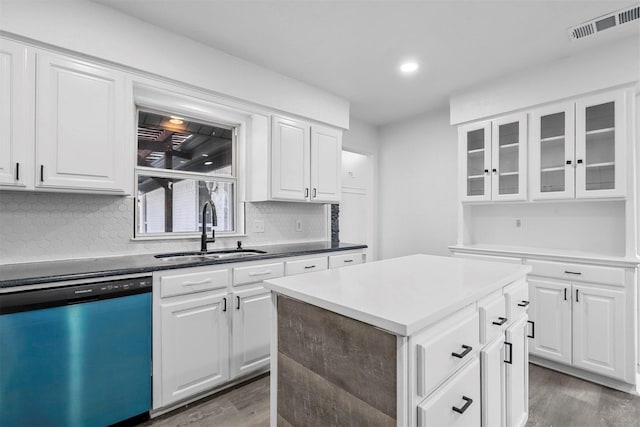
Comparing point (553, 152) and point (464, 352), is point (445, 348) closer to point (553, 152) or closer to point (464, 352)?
point (464, 352)

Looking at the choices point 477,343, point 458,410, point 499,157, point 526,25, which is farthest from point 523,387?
point 526,25

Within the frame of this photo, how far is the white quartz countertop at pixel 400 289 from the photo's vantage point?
0.97 metres

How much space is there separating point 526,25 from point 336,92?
6.02 feet

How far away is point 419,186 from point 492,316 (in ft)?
10.5

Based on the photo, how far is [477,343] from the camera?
49.4 inches

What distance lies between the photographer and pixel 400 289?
126 centimetres

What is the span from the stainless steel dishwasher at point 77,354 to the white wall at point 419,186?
3459mm

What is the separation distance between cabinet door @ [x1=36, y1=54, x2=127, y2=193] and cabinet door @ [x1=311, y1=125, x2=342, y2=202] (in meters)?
1.78

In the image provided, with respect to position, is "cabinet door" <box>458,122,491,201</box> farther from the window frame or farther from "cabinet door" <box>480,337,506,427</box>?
the window frame

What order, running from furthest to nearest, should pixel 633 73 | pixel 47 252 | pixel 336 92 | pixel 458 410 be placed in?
pixel 336 92 < pixel 633 73 < pixel 47 252 < pixel 458 410

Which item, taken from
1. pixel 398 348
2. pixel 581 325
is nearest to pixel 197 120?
pixel 398 348

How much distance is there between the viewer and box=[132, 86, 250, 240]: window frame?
2529mm

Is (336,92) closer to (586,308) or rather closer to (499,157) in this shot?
(499,157)

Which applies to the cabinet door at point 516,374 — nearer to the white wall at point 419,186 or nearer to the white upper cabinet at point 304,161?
the white upper cabinet at point 304,161
